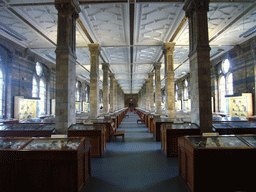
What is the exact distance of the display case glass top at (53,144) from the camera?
3.17m

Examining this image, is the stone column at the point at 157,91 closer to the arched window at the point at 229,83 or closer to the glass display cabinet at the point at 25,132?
the arched window at the point at 229,83

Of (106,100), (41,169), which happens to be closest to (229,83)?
(106,100)

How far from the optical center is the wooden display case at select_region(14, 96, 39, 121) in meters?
12.3

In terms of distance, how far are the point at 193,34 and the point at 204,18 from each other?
656 mm

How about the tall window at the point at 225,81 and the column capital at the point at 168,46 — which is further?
the tall window at the point at 225,81

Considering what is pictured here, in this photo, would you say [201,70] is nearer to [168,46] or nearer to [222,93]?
[168,46]

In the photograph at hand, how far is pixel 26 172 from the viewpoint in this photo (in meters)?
3.14

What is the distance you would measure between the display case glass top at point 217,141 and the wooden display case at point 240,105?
11260 millimetres

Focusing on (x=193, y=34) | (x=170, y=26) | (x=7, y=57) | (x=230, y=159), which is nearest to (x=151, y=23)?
(x=170, y=26)

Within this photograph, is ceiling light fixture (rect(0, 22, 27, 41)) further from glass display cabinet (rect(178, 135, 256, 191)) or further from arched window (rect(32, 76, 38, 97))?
glass display cabinet (rect(178, 135, 256, 191))

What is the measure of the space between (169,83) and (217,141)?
860 centimetres

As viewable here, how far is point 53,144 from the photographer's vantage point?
11.0 feet

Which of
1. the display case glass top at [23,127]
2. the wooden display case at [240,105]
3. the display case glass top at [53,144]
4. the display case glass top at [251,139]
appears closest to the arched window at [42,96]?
the display case glass top at [23,127]

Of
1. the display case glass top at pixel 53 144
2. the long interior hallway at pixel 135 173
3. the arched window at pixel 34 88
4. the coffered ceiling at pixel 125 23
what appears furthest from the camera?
the arched window at pixel 34 88
